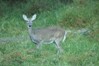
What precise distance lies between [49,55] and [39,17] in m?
3.78

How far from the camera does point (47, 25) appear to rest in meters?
14.3

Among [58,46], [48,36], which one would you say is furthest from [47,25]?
[58,46]

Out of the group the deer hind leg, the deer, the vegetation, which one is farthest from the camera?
the deer

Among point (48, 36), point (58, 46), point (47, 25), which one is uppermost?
point (48, 36)

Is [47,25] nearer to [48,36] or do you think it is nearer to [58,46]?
[48,36]

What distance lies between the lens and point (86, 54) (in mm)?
11328

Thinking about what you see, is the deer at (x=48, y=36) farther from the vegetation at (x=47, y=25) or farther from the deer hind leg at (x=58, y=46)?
the vegetation at (x=47, y=25)

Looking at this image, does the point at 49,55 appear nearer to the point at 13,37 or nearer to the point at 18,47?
the point at 18,47

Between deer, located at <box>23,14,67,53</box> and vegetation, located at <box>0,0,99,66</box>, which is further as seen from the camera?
deer, located at <box>23,14,67,53</box>

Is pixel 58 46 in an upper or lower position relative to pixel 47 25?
upper

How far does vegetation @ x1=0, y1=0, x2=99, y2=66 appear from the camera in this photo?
36.2ft

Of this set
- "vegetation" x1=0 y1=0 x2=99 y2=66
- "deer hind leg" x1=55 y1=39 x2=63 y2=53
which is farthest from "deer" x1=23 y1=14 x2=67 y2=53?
"vegetation" x1=0 y1=0 x2=99 y2=66

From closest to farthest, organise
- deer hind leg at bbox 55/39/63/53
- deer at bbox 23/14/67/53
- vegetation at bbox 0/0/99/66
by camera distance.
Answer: vegetation at bbox 0/0/99/66, deer hind leg at bbox 55/39/63/53, deer at bbox 23/14/67/53

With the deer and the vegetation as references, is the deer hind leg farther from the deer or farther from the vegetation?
the vegetation
